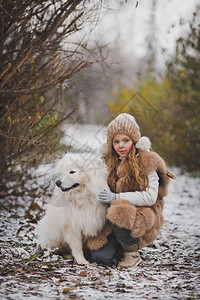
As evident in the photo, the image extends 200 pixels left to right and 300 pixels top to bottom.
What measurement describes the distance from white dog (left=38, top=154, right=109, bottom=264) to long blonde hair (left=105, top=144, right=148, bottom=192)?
13cm

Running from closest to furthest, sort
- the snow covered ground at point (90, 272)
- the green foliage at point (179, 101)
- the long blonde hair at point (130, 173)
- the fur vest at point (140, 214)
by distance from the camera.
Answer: the snow covered ground at point (90, 272) < the fur vest at point (140, 214) < the long blonde hair at point (130, 173) < the green foliage at point (179, 101)

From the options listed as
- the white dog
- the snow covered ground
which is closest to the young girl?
the white dog

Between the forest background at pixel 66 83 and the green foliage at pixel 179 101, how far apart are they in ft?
0.07

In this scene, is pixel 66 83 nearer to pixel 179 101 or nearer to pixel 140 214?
pixel 140 214

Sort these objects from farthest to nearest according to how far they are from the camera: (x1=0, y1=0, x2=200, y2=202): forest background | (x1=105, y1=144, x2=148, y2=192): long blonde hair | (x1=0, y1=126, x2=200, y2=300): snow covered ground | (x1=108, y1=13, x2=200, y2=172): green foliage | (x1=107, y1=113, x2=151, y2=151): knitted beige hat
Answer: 1. (x1=108, y1=13, x2=200, y2=172): green foliage
2. (x1=0, y1=0, x2=200, y2=202): forest background
3. (x1=107, y1=113, x2=151, y2=151): knitted beige hat
4. (x1=105, y1=144, x2=148, y2=192): long blonde hair
5. (x1=0, y1=126, x2=200, y2=300): snow covered ground

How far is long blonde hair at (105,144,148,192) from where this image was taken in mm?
3138

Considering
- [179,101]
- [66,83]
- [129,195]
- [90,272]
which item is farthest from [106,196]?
[179,101]

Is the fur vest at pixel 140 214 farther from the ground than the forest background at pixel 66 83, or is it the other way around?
the forest background at pixel 66 83

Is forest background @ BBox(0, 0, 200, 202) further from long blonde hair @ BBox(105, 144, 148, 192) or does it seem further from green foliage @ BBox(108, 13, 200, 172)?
long blonde hair @ BBox(105, 144, 148, 192)

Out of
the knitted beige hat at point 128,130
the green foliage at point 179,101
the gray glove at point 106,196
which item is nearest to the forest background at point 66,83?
the green foliage at point 179,101

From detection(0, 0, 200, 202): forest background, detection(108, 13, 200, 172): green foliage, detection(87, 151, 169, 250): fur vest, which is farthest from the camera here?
detection(108, 13, 200, 172): green foliage

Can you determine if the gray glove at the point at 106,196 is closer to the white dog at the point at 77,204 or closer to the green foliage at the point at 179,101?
the white dog at the point at 77,204

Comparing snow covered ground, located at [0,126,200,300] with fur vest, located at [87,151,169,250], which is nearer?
snow covered ground, located at [0,126,200,300]

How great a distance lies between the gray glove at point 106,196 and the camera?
9.93ft
